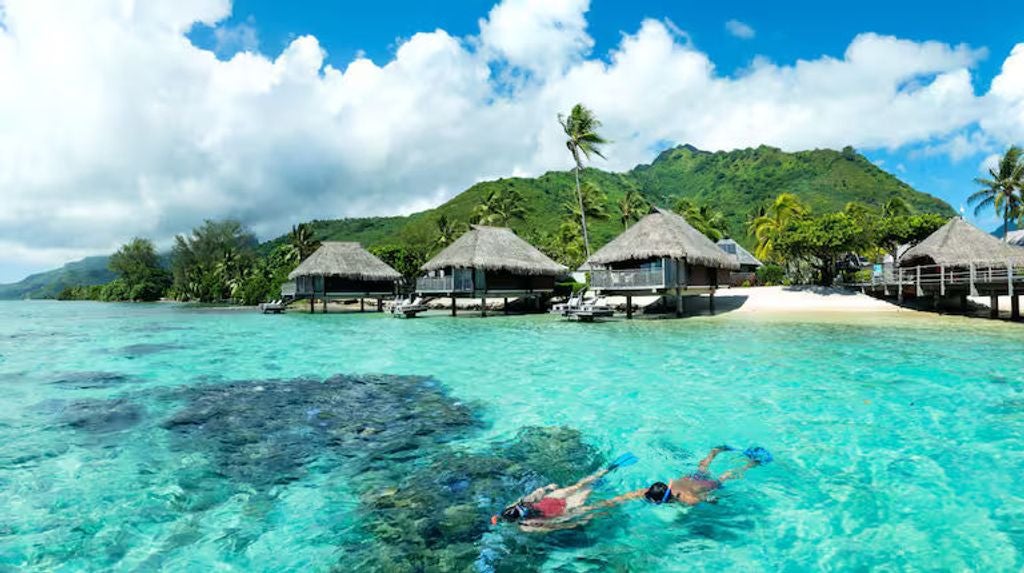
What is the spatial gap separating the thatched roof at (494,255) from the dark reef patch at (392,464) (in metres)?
20.9

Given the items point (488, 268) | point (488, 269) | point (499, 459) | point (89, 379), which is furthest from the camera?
point (488, 269)

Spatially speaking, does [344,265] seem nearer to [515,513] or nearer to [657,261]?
[657,261]

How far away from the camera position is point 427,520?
457cm

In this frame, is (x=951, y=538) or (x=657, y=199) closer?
(x=951, y=538)

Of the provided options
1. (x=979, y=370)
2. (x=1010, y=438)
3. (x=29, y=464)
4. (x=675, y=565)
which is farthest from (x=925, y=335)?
(x=29, y=464)

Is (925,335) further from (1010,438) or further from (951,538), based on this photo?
(951,538)

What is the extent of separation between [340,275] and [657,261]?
21.4 metres

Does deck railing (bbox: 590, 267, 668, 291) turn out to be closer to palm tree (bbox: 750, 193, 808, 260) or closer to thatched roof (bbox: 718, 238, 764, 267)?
thatched roof (bbox: 718, 238, 764, 267)

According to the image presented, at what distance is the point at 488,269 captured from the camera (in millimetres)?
30828

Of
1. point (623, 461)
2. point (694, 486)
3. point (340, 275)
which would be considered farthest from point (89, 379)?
point (340, 275)

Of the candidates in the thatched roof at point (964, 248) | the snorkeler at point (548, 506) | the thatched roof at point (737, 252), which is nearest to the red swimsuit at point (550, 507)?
the snorkeler at point (548, 506)

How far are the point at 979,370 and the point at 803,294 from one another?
19.7 m

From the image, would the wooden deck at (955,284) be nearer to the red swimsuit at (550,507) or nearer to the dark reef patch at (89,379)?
the red swimsuit at (550,507)

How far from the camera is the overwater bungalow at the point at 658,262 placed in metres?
25.1
